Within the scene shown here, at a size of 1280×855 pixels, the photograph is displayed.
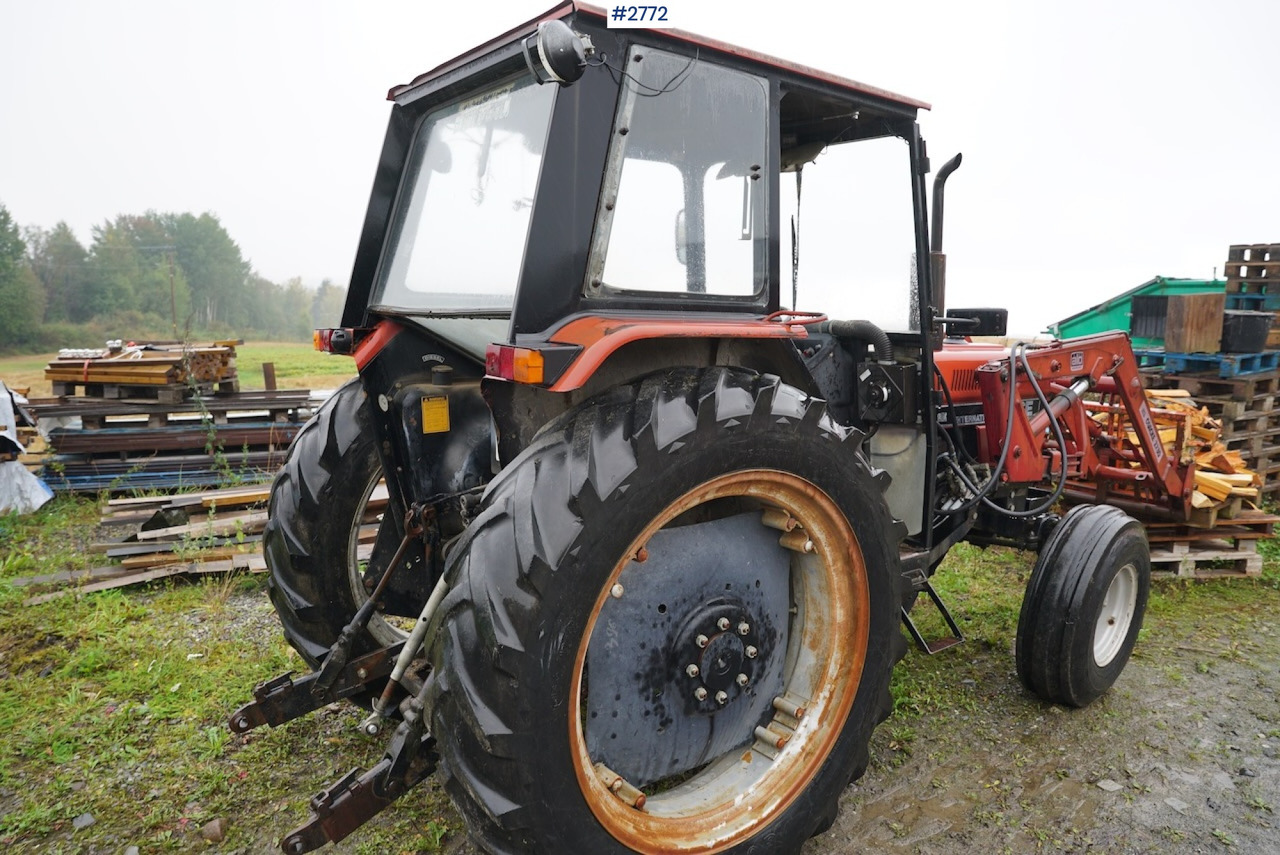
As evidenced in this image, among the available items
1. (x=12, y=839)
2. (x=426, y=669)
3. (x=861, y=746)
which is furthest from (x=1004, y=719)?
(x=12, y=839)

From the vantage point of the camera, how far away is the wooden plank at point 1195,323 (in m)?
6.50

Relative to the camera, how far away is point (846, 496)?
240 cm

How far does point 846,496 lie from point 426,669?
147cm

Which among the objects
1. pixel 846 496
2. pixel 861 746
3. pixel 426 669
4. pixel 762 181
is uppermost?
pixel 762 181

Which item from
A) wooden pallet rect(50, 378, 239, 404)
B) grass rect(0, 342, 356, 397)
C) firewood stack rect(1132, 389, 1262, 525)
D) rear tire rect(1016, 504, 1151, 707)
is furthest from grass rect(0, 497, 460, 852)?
grass rect(0, 342, 356, 397)

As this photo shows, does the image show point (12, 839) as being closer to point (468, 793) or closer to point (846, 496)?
point (468, 793)

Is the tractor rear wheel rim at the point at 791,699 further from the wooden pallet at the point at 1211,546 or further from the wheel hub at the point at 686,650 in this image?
the wooden pallet at the point at 1211,546

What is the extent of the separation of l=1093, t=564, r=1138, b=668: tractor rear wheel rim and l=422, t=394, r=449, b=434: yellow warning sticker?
3.03m

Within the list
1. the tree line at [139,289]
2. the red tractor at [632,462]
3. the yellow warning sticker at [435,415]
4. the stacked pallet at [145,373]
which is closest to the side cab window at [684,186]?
the red tractor at [632,462]

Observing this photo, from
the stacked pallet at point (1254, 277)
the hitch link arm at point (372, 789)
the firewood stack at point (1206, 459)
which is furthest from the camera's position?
the stacked pallet at point (1254, 277)

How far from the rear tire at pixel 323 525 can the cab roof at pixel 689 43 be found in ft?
3.83

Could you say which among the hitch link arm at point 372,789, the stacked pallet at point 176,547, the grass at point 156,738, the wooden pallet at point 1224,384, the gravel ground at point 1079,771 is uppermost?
the wooden pallet at point 1224,384

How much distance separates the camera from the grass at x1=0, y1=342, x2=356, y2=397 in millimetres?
16094

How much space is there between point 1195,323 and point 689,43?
6221mm
